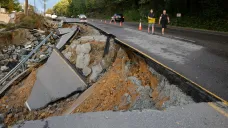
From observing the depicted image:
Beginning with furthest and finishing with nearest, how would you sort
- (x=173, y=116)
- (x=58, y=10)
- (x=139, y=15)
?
1. (x=58, y=10)
2. (x=139, y=15)
3. (x=173, y=116)

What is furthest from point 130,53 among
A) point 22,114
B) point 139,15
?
point 139,15

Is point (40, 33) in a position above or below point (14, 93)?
above

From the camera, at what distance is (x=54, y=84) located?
7949 mm

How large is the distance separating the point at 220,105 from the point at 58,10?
5528 inches

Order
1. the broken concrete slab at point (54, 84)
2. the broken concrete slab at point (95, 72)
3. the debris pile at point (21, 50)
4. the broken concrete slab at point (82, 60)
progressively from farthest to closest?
the debris pile at point (21, 50) < the broken concrete slab at point (82, 60) < the broken concrete slab at point (95, 72) < the broken concrete slab at point (54, 84)

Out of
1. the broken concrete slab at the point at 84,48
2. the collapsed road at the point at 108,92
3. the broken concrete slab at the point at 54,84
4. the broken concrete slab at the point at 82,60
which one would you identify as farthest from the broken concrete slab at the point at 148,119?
the broken concrete slab at the point at 84,48

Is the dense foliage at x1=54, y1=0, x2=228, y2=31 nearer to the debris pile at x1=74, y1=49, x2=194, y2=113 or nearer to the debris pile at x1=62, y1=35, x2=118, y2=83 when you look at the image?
the debris pile at x1=62, y1=35, x2=118, y2=83

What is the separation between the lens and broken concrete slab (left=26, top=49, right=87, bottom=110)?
24.6 ft

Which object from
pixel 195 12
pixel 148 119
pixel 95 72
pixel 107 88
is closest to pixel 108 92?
pixel 107 88

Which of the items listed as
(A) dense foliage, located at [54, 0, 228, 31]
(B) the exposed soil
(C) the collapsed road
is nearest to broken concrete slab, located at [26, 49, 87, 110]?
(C) the collapsed road

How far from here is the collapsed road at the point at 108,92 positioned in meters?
4.42

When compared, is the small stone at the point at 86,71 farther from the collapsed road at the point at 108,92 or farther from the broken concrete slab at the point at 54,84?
the broken concrete slab at the point at 54,84

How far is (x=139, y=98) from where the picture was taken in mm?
5805

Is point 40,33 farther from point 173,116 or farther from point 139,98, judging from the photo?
point 173,116
